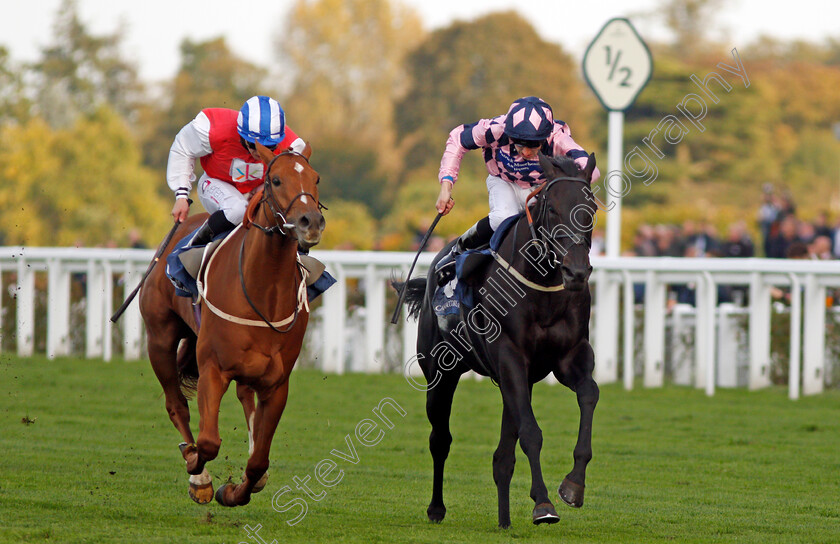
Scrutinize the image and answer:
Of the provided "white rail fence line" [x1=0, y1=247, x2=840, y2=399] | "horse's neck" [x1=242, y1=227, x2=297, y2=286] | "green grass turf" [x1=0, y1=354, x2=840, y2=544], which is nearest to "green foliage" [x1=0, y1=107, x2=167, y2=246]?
"white rail fence line" [x1=0, y1=247, x2=840, y2=399]

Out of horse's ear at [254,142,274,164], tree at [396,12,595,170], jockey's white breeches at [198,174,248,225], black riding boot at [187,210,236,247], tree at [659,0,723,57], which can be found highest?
tree at [659,0,723,57]

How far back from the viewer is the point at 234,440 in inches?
323

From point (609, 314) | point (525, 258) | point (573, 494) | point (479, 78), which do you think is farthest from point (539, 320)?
point (479, 78)

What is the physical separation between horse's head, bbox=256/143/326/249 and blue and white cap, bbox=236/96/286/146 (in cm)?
41

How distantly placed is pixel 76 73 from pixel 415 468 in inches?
1979

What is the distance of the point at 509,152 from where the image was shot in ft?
19.8

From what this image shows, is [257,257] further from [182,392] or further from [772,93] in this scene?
[772,93]

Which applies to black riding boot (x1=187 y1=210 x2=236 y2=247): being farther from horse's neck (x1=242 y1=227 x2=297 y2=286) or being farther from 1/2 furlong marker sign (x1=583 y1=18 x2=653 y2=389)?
1/2 furlong marker sign (x1=583 y1=18 x2=653 y2=389)

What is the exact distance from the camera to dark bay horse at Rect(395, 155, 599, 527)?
16.8 ft

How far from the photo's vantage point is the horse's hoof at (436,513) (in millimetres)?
5770

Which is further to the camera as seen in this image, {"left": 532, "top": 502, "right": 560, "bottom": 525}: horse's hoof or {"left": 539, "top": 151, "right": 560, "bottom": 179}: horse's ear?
{"left": 539, "top": 151, "right": 560, "bottom": 179}: horse's ear

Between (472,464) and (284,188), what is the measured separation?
2.84 m

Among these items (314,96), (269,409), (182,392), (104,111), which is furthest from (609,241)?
(314,96)

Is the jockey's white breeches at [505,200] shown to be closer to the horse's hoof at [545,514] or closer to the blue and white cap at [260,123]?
the blue and white cap at [260,123]
